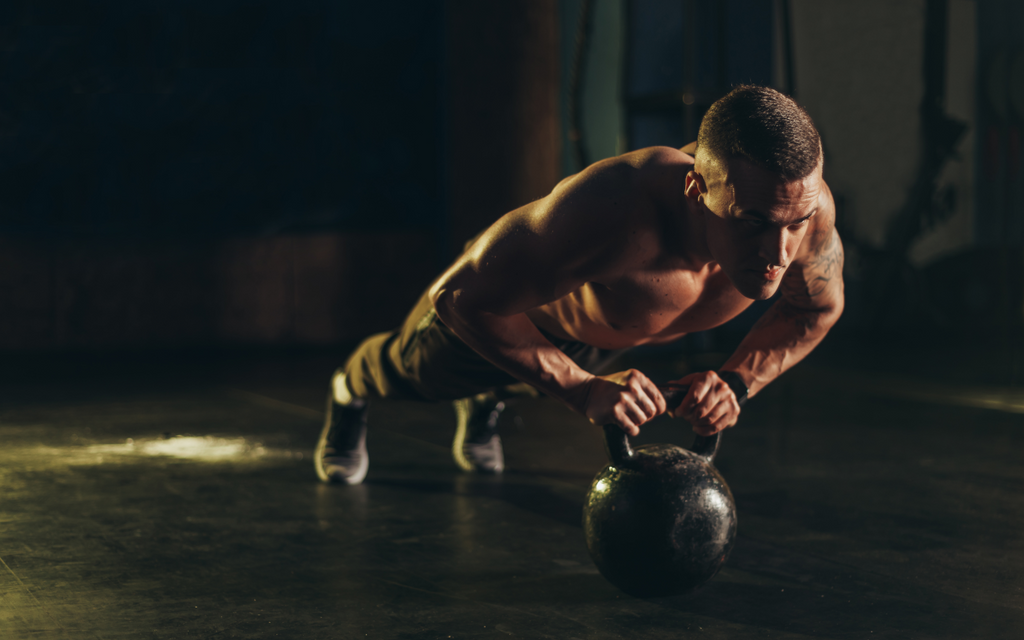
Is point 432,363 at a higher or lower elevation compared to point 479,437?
higher

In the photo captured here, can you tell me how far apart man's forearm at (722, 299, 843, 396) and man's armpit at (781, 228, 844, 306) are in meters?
0.06

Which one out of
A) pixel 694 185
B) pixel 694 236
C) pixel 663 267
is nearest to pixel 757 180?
pixel 694 185

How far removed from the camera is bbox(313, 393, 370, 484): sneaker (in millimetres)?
3324

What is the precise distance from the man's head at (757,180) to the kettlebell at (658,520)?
38 centimetres

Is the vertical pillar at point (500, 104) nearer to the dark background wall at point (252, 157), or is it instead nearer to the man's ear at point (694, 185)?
the dark background wall at point (252, 157)

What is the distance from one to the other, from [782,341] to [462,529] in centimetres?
96

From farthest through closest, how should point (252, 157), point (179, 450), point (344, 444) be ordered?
point (252, 157) → point (179, 450) → point (344, 444)

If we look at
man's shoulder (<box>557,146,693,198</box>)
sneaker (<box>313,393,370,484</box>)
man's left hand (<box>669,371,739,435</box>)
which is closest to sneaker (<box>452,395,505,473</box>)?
sneaker (<box>313,393,370,484</box>)

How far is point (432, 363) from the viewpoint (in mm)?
2785

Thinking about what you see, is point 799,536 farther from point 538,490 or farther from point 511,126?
point 511,126

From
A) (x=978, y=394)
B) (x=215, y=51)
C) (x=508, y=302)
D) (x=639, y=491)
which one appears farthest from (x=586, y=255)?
(x=215, y=51)

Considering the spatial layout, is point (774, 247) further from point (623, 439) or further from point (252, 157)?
point (252, 157)

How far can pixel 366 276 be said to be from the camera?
7.44 metres

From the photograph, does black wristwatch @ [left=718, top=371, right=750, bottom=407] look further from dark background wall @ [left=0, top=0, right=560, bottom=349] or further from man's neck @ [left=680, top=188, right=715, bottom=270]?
dark background wall @ [left=0, top=0, right=560, bottom=349]
